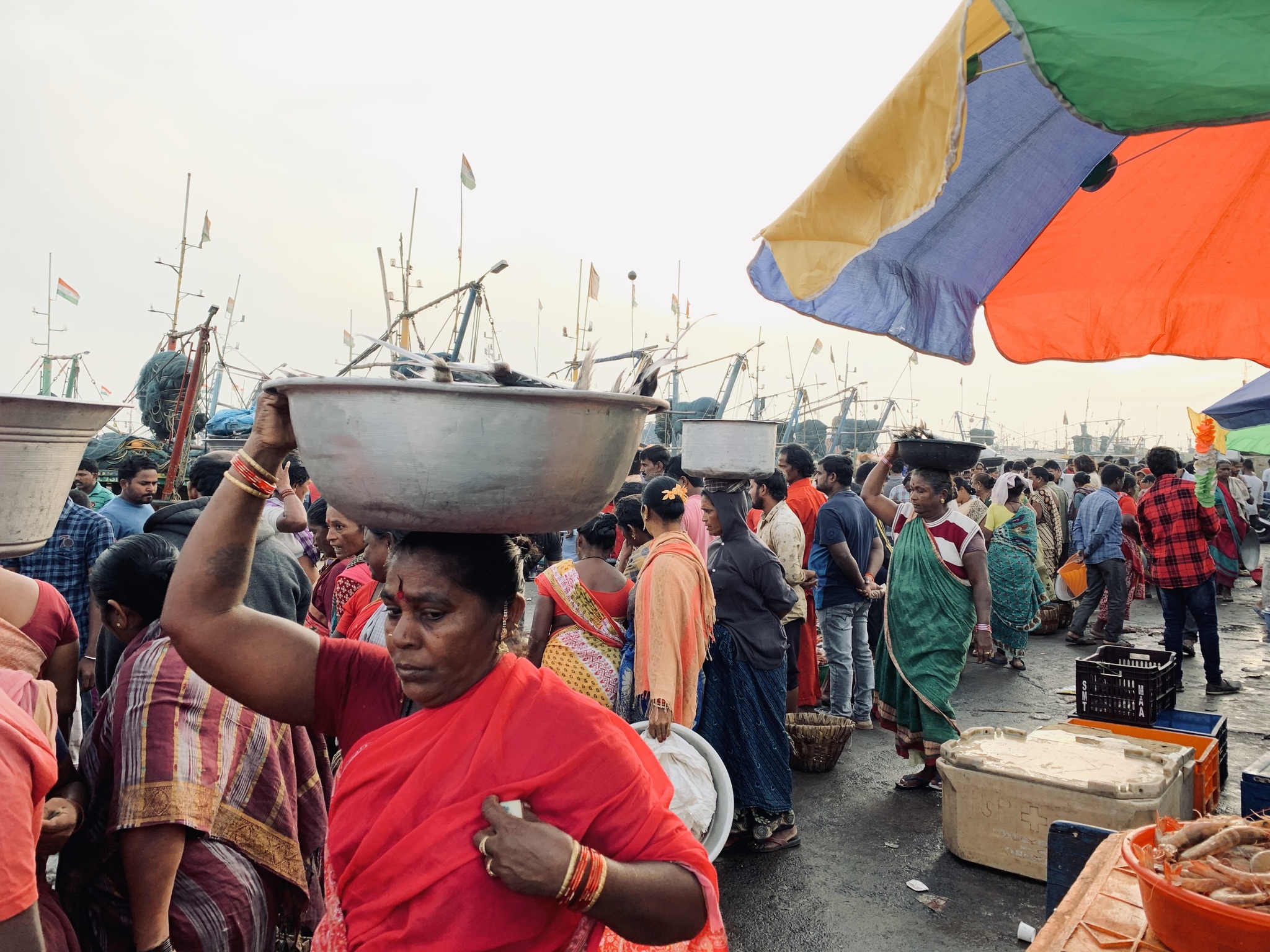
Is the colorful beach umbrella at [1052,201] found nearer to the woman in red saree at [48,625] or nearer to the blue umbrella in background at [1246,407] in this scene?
the blue umbrella in background at [1246,407]

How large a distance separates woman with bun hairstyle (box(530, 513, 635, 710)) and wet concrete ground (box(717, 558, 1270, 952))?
1169mm

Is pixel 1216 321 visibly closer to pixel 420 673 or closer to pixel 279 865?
pixel 420 673

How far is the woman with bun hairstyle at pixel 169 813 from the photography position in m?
2.16

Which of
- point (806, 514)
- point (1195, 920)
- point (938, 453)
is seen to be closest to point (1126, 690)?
point (938, 453)

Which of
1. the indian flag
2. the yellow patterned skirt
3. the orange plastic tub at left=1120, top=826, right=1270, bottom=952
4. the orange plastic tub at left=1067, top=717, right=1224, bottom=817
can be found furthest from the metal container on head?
the indian flag

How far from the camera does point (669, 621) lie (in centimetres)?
397

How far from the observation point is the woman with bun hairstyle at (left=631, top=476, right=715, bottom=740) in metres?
3.89

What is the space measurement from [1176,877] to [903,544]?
11.3 ft

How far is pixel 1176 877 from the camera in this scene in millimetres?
1986

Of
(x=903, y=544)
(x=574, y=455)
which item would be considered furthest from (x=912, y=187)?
(x=903, y=544)

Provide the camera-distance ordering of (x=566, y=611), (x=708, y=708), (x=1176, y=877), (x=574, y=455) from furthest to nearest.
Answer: (x=708, y=708)
(x=566, y=611)
(x=1176, y=877)
(x=574, y=455)

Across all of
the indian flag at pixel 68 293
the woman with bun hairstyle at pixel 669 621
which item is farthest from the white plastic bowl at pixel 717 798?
the indian flag at pixel 68 293

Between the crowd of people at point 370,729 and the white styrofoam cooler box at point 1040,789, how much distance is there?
77cm

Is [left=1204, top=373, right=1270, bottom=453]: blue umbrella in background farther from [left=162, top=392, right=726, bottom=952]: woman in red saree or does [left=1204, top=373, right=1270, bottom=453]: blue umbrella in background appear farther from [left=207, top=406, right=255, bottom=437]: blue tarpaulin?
[left=207, top=406, right=255, bottom=437]: blue tarpaulin
